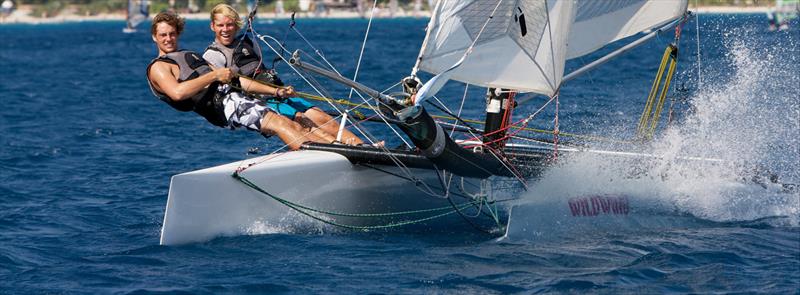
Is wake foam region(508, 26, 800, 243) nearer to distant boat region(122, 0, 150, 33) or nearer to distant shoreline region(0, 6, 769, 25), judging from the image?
distant boat region(122, 0, 150, 33)

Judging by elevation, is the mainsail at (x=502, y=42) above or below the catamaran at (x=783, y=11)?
below

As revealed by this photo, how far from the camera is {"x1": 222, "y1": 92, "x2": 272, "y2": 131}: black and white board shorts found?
7496 millimetres

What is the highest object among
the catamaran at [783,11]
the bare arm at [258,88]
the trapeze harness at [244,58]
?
the catamaran at [783,11]

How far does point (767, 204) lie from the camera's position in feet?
26.7

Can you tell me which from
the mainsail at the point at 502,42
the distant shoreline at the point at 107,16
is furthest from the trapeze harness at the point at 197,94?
the distant shoreline at the point at 107,16

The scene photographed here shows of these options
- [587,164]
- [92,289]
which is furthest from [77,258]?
[587,164]

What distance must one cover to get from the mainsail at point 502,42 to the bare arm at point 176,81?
1.19 m

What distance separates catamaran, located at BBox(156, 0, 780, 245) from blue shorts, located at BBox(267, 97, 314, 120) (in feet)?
1.08

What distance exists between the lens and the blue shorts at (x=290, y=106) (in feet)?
25.2

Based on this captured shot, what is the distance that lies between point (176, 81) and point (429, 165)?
5.34ft

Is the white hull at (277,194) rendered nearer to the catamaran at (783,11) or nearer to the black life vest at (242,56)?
the black life vest at (242,56)

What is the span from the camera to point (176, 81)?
727 centimetres

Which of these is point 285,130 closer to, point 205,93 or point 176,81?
point 205,93

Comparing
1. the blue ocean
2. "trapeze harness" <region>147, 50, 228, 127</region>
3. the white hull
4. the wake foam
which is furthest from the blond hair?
the wake foam
